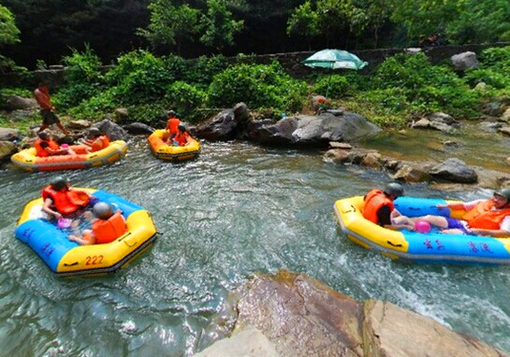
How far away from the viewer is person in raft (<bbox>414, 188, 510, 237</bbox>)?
4863 mm

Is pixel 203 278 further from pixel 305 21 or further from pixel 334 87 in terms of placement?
pixel 305 21

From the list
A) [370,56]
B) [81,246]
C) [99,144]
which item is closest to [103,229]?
[81,246]

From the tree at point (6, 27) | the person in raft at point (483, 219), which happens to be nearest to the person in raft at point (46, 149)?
the tree at point (6, 27)

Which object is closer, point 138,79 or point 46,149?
point 46,149

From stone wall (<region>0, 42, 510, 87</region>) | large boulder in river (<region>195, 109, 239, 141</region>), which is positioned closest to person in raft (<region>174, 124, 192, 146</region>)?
large boulder in river (<region>195, 109, 239, 141</region>)

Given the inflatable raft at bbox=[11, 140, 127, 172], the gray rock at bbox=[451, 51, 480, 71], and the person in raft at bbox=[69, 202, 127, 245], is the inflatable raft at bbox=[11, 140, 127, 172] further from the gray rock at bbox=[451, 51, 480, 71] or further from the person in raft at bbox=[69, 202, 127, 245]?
the gray rock at bbox=[451, 51, 480, 71]

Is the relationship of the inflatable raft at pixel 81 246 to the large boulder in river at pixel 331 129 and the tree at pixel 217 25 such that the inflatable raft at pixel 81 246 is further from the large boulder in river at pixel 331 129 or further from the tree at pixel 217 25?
the tree at pixel 217 25

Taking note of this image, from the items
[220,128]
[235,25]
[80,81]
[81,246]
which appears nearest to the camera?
[81,246]

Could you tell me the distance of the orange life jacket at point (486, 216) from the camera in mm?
4938

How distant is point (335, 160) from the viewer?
29.1 feet

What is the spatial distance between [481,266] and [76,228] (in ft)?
20.5

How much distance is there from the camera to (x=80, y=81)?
1479 cm

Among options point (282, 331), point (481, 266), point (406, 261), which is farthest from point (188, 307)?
point (481, 266)

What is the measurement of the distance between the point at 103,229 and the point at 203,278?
1596 mm
